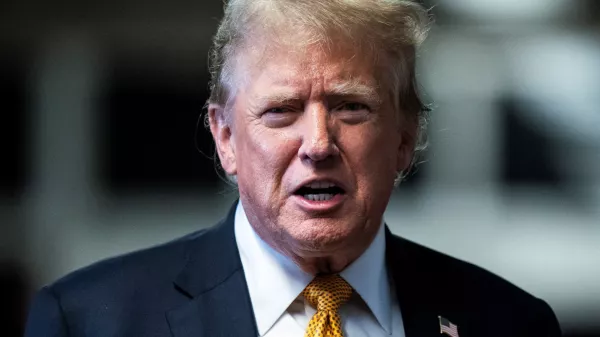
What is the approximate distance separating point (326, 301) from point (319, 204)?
0.26 meters

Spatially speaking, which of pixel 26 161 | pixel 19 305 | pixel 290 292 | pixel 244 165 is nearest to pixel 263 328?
pixel 290 292

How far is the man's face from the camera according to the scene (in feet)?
8.63

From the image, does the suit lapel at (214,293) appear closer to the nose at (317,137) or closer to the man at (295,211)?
the man at (295,211)

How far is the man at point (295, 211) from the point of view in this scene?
2.65 m

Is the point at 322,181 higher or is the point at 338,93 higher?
the point at 338,93

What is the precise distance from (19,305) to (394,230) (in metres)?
2.24

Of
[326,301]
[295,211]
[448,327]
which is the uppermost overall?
[295,211]

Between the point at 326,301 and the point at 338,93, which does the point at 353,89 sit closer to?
the point at 338,93

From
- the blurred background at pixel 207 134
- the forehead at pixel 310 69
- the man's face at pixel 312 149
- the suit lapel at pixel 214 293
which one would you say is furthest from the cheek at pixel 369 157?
the blurred background at pixel 207 134

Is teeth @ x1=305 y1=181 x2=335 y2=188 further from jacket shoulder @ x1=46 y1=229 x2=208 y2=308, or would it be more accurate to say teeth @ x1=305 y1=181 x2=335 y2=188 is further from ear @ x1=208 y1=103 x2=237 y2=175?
jacket shoulder @ x1=46 y1=229 x2=208 y2=308

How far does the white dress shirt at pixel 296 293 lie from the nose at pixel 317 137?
1.00 ft

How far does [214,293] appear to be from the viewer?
2740 mm

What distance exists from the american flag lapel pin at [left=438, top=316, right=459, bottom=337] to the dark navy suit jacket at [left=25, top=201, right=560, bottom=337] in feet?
0.05

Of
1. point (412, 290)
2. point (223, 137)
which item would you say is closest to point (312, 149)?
point (223, 137)
